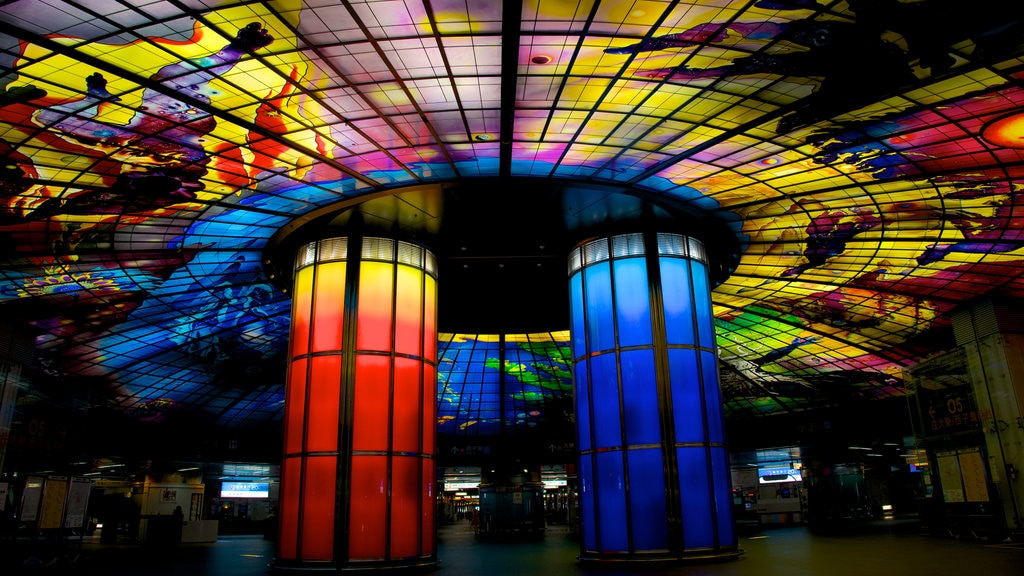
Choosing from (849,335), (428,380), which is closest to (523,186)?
(428,380)

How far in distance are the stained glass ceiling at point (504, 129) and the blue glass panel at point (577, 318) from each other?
2.34 meters

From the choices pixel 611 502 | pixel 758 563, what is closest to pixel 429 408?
pixel 611 502

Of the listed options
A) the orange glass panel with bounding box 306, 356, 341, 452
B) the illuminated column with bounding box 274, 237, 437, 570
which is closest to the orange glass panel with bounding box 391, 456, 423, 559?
the illuminated column with bounding box 274, 237, 437, 570

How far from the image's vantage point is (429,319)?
23781mm

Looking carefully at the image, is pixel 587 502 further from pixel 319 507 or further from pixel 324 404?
pixel 324 404

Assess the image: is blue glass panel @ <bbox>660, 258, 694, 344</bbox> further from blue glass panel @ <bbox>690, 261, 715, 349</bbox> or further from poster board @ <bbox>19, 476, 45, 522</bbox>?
poster board @ <bbox>19, 476, 45, 522</bbox>

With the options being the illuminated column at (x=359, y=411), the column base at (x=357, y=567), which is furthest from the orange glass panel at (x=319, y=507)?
the column base at (x=357, y=567)

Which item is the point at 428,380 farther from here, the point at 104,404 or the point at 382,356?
the point at 104,404

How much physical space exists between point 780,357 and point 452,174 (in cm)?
3317

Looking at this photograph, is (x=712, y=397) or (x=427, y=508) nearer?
(x=427, y=508)

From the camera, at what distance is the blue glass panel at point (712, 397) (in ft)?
71.4

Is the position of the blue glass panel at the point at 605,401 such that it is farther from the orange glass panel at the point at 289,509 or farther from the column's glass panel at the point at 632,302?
the orange glass panel at the point at 289,509

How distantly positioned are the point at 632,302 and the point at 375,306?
331 inches

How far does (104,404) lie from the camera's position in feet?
157
